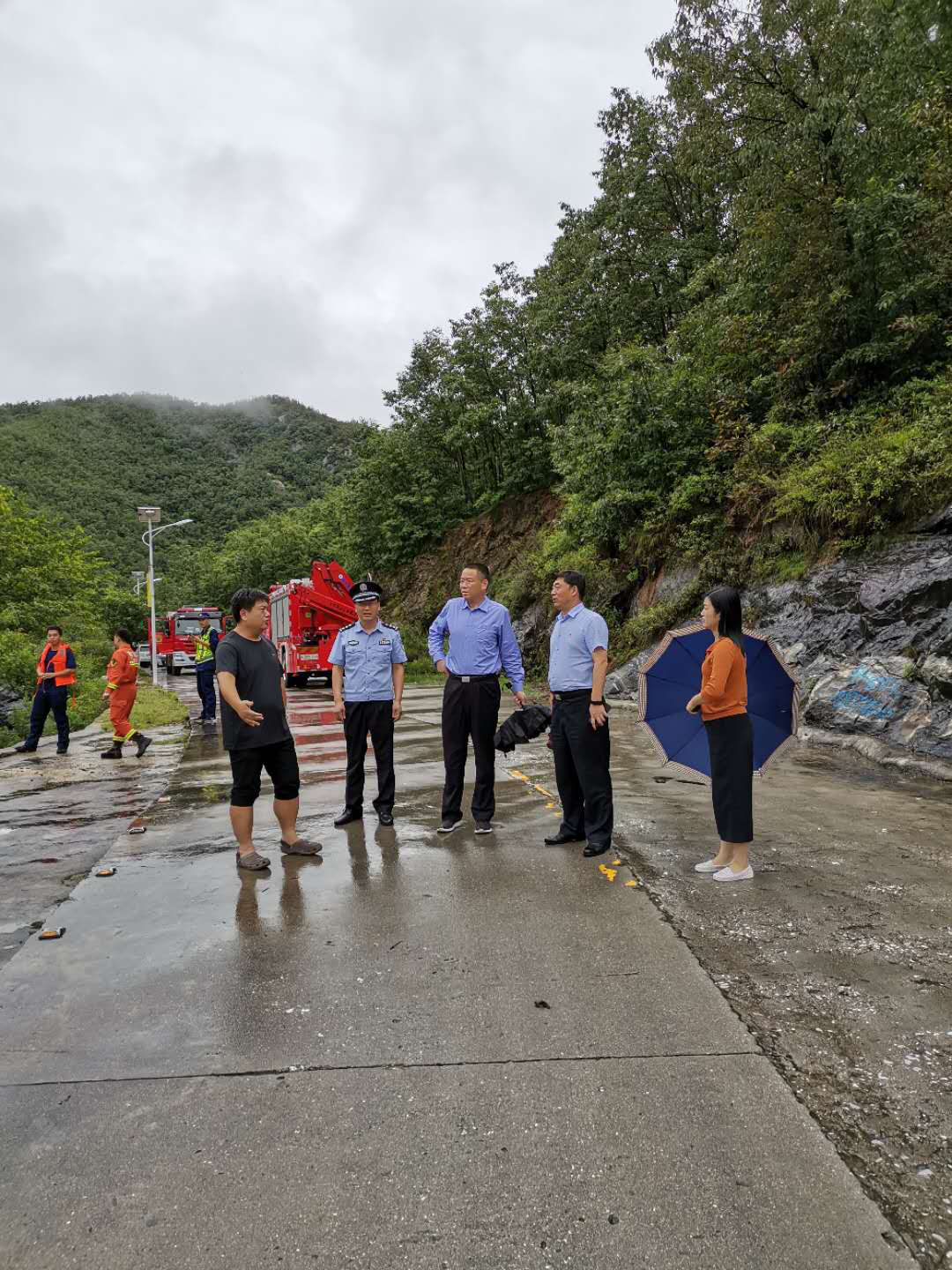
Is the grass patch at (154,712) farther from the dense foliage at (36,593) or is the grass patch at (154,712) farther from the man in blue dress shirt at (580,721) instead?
the man in blue dress shirt at (580,721)

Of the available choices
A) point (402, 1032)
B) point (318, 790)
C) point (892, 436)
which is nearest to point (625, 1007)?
point (402, 1032)

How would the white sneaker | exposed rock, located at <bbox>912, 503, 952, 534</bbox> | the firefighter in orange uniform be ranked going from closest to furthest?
the white sneaker
exposed rock, located at <bbox>912, 503, 952, 534</bbox>
the firefighter in orange uniform

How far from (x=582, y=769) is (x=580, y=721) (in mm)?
320

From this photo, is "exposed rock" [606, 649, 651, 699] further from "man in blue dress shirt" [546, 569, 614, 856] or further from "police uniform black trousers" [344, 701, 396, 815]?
"man in blue dress shirt" [546, 569, 614, 856]

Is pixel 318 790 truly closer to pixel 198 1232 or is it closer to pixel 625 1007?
pixel 625 1007

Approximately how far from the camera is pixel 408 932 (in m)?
4.16

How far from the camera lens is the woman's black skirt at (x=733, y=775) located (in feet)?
15.9

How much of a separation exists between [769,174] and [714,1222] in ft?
53.5

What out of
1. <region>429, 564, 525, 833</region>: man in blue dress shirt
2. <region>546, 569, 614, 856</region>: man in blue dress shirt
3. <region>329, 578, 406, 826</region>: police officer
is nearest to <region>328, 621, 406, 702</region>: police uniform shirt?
<region>329, 578, 406, 826</region>: police officer

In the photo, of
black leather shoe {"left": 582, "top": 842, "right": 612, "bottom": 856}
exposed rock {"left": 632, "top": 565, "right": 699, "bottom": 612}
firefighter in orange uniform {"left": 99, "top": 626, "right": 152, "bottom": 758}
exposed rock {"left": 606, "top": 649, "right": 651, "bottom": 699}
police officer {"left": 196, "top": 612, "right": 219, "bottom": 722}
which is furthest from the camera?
exposed rock {"left": 632, "top": 565, "right": 699, "bottom": 612}

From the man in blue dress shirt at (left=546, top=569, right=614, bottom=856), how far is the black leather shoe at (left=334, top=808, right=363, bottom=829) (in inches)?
65.1

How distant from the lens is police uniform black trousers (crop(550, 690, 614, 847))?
552cm

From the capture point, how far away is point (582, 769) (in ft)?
18.3

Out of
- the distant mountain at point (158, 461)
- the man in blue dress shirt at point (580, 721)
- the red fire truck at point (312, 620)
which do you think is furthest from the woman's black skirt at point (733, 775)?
the distant mountain at point (158, 461)
